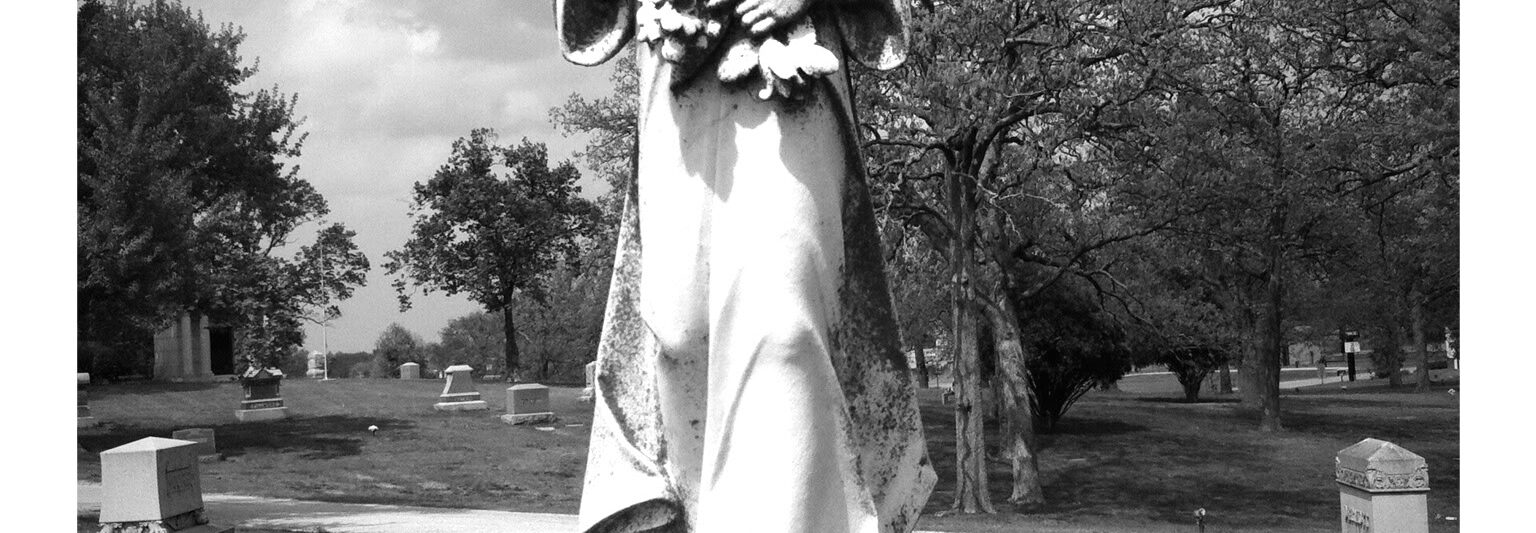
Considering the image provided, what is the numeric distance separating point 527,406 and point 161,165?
8.96 m

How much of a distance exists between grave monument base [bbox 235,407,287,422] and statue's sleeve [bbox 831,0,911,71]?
1061 inches

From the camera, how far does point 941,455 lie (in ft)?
74.0

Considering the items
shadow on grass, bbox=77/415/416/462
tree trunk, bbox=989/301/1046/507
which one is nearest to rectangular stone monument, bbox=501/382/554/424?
shadow on grass, bbox=77/415/416/462

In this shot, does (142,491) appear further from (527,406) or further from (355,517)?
(527,406)

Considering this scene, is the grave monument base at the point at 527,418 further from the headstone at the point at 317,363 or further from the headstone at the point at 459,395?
the headstone at the point at 317,363

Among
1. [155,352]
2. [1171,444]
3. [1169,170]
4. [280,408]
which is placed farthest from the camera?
[155,352]

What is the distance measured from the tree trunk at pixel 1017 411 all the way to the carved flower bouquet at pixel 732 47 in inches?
624

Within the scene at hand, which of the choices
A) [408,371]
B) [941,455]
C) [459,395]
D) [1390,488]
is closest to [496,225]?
[408,371]

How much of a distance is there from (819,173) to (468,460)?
19.4 meters

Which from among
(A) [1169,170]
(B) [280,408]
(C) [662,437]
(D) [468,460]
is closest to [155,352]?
(B) [280,408]

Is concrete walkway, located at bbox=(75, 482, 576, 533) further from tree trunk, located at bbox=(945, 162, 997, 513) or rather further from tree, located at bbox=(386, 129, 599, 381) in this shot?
tree, located at bbox=(386, 129, 599, 381)

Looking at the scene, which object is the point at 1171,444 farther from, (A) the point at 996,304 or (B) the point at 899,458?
(B) the point at 899,458

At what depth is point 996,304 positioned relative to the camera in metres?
19.5

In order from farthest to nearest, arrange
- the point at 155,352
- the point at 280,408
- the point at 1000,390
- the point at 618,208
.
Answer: the point at 155,352
the point at 280,408
the point at 1000,390
the point at 618,208
